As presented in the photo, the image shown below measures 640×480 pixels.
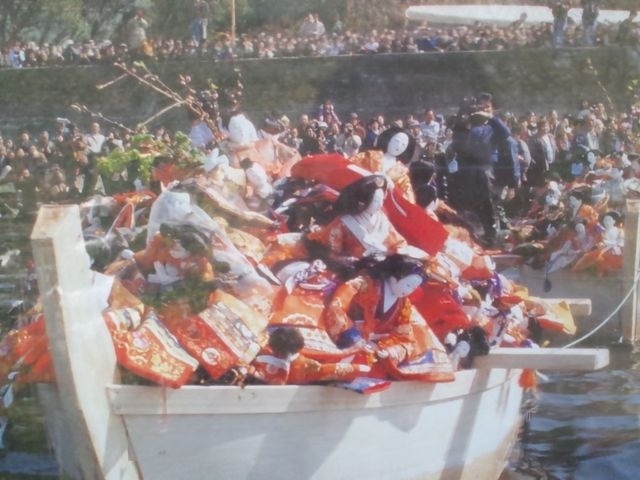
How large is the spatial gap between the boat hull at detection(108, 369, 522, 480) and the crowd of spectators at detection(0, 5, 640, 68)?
4.73ft

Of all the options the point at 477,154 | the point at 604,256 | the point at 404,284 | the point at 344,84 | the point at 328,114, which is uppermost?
the point at 344,84

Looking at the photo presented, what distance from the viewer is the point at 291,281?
12.6ft

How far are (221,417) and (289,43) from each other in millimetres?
1783

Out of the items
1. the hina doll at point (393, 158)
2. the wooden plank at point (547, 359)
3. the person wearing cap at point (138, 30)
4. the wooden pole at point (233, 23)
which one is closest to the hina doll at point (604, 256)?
the hina doll at point (393, 158)

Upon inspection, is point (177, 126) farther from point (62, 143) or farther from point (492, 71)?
point (492, 71)

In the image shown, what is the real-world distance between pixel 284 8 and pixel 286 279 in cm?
132

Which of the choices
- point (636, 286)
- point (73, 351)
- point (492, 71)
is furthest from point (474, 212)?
point (73, 351)

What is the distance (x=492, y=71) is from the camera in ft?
17.0

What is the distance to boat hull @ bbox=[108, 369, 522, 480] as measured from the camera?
3.50 metres

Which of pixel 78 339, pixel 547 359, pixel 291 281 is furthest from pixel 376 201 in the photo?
pixel 78 339

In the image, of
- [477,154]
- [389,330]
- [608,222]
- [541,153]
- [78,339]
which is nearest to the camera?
[78,339]

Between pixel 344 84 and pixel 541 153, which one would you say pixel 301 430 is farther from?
pixel 541 153

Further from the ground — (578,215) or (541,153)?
(541,153)

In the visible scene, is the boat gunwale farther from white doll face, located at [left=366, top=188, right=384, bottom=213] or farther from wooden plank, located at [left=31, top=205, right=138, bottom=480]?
white doll face, located at [left=366, top=188, right=384, bottom=213]
